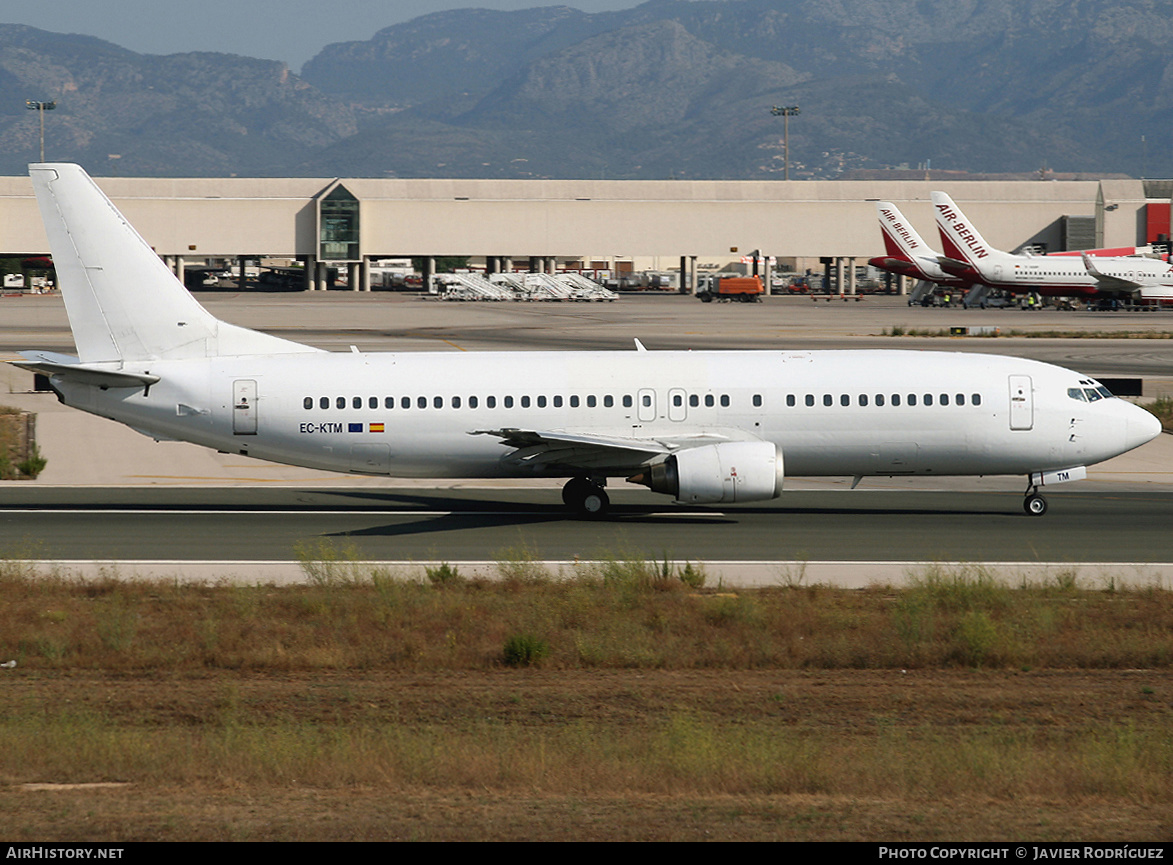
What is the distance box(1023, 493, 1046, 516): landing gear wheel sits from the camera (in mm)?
30938

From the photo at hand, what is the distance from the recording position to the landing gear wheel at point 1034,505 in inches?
1218

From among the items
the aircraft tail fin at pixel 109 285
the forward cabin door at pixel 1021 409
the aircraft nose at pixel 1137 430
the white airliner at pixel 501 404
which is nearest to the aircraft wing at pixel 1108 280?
the aircraft nose at pixel 1137 430

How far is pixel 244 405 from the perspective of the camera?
29.5 metres

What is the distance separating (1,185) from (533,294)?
210ft

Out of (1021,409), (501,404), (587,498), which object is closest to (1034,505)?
(1021,409)

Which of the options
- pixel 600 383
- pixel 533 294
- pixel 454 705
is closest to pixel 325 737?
pixel 454 705

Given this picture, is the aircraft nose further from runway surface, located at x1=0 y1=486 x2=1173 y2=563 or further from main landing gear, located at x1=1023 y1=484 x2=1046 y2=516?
main landing gear, located at x1=1023 y1=484 x2=1046 y2=516

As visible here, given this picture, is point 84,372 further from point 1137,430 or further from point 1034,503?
point 1137,430

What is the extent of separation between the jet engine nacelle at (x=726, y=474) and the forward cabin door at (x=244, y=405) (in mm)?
9643

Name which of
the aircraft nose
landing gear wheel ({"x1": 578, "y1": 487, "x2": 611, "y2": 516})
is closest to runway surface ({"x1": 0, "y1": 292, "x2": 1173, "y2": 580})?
landing gear wheel ({"x1": 578, "y1": 487, "x2": 611, "y2": 516})

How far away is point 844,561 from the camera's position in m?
25.4

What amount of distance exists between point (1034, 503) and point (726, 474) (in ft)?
27.8

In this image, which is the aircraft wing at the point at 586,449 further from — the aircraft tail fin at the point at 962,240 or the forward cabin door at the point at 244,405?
the aircraft tail fin at the point at 962,240

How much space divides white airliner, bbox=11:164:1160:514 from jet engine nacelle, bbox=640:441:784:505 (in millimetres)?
1209
